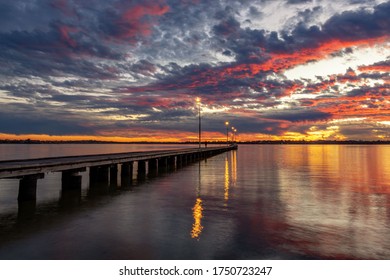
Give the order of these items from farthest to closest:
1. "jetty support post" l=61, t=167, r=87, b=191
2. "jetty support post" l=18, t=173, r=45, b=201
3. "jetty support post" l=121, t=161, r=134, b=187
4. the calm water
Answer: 1. "jetty support post" l=121, t=161, r=134, b=187
2. "jetty support post" l=61, t=167, r=87, b=191
3. "jetty support post" l=18, t=173, r=45, b=201
4. the calm water

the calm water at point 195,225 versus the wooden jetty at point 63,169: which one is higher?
the wooden jetty at point 63,169

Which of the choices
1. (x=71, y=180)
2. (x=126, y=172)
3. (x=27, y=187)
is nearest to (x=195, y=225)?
(x=27, y=187)

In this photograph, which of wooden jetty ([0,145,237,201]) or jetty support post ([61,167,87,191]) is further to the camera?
jetty support post ([61,167,87,191])

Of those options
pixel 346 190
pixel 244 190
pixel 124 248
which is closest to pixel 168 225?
pixel 124 248

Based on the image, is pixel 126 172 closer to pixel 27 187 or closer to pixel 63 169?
pixel 63 169

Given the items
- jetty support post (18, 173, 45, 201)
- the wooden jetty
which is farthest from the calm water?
the wooden jetty

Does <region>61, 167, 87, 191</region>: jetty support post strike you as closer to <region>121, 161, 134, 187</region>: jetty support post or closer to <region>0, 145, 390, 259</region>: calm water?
<region>0, 145, 390, 259</region>: calm water

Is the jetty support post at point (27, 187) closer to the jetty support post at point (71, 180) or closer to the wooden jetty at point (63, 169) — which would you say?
the wooden jetty at point (63, 169)

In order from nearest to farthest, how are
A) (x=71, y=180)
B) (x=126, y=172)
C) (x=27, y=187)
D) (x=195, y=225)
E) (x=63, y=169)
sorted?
1. (x=195, y=225)
2. (x=27, y=187)
3. (x=63, y=169)
4. (x=71, y=180)
5. (x=126, y=172)

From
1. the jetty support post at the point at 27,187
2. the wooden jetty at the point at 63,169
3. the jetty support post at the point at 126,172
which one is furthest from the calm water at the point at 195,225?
the jetty support post at the point at 126,172

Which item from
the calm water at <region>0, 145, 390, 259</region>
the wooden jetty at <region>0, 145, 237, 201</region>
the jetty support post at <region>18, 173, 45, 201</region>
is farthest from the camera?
the jetty support post at <region>18, 173, 45, 201</region>

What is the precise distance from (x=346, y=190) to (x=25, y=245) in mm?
22099
